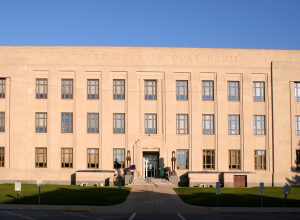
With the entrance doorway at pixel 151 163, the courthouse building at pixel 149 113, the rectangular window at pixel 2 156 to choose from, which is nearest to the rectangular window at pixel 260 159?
the courthouse building at pixel 149 113

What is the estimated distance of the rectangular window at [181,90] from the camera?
55.8 meters

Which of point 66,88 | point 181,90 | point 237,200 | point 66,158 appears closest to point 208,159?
point 181,90

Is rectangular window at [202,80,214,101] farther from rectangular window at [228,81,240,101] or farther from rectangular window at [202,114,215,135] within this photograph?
rectangular window at [228,81,240,101]

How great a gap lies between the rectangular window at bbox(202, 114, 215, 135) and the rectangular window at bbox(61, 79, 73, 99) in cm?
1338

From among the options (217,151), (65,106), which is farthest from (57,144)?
(217,151)

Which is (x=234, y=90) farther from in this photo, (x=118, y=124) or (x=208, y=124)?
(x=118, y=124)

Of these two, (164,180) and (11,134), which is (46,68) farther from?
(164,180)

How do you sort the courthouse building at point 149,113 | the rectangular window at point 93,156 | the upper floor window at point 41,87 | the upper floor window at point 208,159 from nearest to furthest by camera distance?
the courthouse building at point 149,113 → the rectangular window at point 93,156 → the upper floor window at point 41,87 → the upper floor window at point 208,159

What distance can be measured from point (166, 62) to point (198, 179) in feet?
39.2

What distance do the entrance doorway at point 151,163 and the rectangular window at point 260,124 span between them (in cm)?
1042

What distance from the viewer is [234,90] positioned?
56.6m

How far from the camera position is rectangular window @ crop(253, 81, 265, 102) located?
56562mm

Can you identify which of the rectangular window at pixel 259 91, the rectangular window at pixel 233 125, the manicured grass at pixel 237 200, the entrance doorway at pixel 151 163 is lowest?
the manicured grass at pixel 237 200

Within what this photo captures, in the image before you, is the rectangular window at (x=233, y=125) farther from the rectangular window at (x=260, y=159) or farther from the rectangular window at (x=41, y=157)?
the rectangular window at (x=41, y=157)
